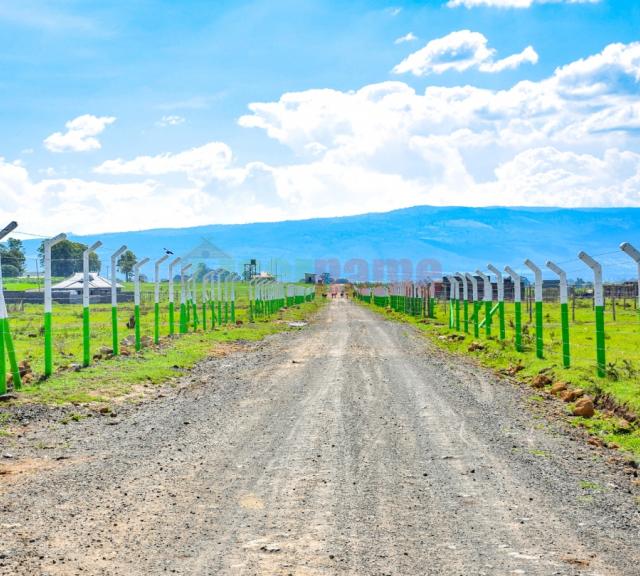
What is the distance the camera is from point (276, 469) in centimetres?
901

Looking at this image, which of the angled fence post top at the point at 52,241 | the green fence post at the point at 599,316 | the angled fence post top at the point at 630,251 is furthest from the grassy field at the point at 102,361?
the angled fence post top at the point at 630,251

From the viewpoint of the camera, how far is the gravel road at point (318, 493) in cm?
607

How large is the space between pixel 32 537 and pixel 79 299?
69.3 feet

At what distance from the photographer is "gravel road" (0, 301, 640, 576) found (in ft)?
Answer: 19.9

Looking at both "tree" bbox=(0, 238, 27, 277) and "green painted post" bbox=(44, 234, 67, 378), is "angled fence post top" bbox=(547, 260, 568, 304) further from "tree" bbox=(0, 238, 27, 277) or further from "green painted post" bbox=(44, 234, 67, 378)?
"tree" bbox=(0, 238, 27, 277)

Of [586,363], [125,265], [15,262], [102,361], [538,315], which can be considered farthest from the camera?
[125,265]

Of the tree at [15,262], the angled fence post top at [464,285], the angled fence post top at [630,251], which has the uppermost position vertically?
the tree at [15,262]

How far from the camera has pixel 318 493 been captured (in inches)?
312

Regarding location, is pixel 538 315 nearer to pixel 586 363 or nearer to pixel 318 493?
pixel 586 363

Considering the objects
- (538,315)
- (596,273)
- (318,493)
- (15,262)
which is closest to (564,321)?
(596,273)

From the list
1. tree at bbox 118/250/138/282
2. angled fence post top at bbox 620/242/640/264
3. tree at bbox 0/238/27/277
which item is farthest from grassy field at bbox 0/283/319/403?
angled fence post top at bbox 620/242/640/264

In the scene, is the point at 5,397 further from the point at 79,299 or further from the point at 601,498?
the point at 79,299

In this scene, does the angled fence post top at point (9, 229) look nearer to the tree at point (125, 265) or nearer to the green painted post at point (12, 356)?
the green painted post at point (12, 356)

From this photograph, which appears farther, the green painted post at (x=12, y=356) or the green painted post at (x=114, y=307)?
the green painted post at (x=114, y=307)
